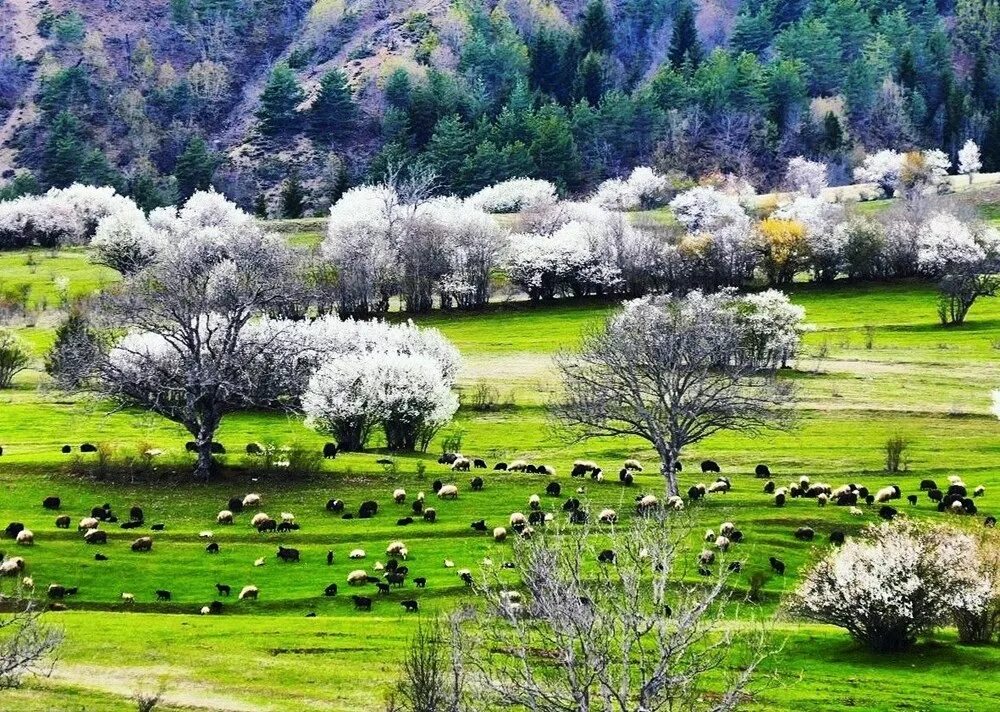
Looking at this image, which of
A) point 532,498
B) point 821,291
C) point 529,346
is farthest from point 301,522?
point 821,291

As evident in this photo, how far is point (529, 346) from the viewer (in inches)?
4567

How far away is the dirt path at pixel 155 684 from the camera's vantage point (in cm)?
3984

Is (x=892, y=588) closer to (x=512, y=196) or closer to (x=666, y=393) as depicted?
(x=666, y=393)

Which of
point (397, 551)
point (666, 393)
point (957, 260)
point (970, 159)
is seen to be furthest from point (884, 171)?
point (397, 551)

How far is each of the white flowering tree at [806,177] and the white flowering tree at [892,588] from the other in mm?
137957

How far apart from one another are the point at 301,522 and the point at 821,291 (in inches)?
3174

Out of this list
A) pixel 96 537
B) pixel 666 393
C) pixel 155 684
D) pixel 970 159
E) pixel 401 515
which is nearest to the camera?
pixel 155 684

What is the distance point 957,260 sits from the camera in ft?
436

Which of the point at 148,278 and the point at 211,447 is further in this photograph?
the point at 148,278

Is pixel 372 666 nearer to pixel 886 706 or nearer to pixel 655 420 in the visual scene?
pixel 886 706

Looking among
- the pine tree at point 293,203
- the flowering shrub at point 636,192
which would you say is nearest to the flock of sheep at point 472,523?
the flowering shrub at point 636,192

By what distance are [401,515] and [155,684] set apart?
79.4 ft

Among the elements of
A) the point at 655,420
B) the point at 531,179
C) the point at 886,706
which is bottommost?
the point at 886,706

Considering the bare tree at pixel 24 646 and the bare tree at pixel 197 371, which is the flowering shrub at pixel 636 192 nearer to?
the bare tree at pixel 197 371
